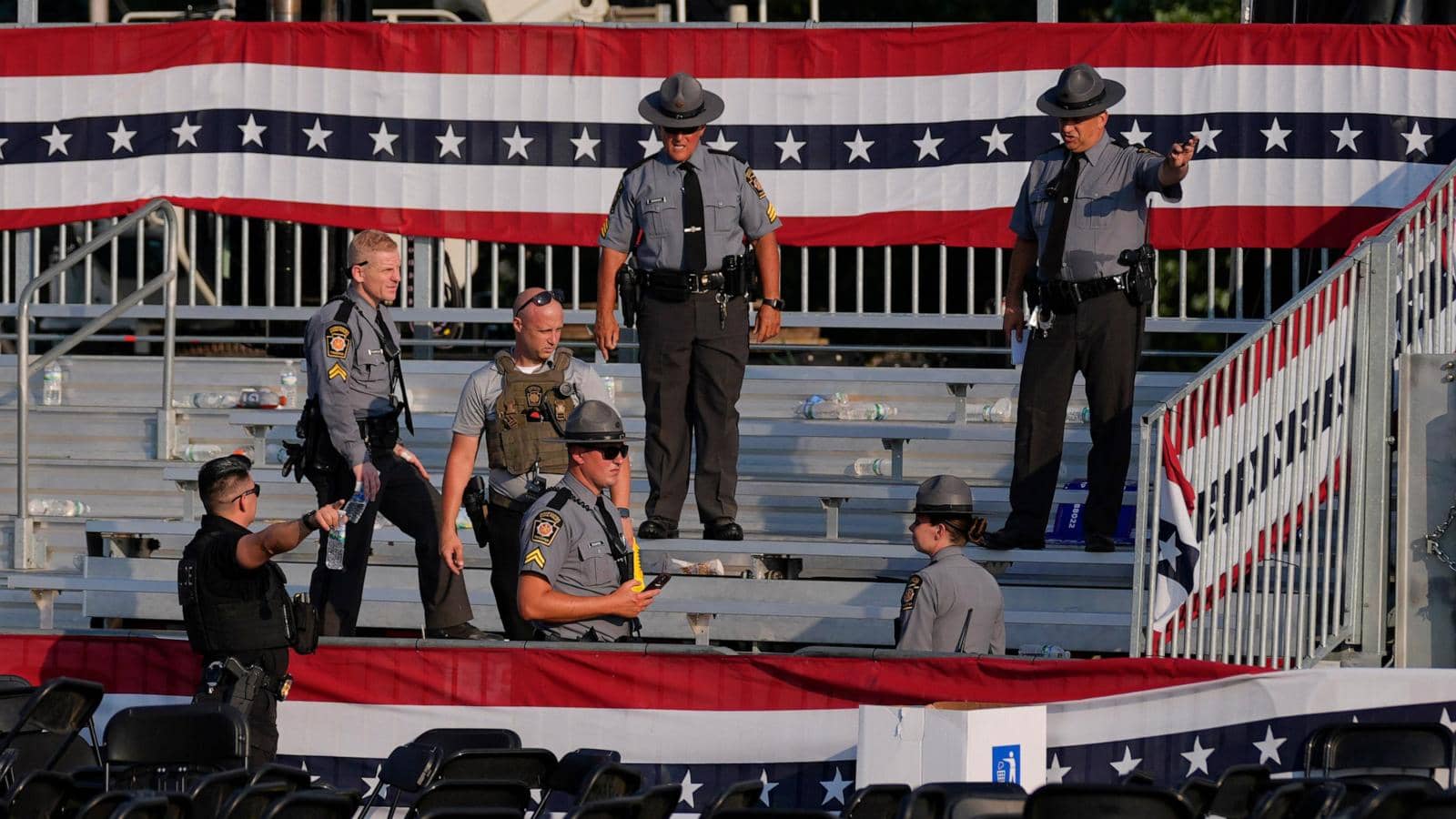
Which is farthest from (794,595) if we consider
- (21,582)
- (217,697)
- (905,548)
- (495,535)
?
(21,582)

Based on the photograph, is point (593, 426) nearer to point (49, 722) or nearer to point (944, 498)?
point (944, 498)

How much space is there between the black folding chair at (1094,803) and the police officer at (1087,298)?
3606 mm

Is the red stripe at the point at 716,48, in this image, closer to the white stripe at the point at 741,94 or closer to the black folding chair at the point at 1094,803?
the white stripe at the point at 741,94

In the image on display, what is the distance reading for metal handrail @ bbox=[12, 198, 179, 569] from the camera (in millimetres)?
11578

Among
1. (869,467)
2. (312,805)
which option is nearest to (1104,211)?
(869,467)

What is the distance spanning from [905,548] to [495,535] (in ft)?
6.87

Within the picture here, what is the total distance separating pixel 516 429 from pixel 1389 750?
138 inches

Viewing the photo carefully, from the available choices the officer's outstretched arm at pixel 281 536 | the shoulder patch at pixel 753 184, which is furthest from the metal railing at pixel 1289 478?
the officer's outstretched arm at pixel 281 536

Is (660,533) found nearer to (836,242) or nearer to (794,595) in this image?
(794,595)

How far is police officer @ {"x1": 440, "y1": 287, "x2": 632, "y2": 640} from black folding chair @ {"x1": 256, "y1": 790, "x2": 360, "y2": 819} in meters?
2.52

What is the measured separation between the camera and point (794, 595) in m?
10.4

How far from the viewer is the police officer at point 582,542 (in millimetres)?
8273

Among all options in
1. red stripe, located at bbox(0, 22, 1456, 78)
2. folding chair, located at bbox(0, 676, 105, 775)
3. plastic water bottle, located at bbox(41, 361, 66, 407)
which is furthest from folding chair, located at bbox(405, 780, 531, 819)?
plastic water bottle, located at bbox(41, 361, 66, 407)

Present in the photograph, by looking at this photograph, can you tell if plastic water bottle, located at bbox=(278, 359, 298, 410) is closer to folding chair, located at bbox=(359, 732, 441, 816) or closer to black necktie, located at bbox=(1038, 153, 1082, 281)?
black necktie, located at bbox=(1038, 153, 1082, 281)
